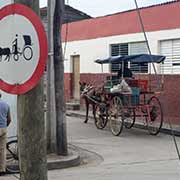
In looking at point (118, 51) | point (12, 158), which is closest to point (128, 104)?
point (12, 158)

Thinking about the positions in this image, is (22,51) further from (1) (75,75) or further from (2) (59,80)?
(1) (75,75)

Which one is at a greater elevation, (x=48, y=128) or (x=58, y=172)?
(x=48, y=128)

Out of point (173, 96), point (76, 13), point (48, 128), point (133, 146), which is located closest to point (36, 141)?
point (48, 128)

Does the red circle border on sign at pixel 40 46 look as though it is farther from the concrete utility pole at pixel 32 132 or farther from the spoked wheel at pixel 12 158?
the spoked wheel at pixel 12 158

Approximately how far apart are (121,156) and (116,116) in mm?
3835

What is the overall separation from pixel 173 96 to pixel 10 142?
9576mm

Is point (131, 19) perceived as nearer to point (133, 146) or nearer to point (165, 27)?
point (165, 27)

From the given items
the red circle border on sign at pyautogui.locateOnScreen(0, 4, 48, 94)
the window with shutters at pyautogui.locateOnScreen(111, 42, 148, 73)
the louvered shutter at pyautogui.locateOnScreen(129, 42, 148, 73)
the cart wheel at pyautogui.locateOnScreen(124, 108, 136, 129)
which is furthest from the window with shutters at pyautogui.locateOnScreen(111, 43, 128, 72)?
the red circle border on sign at pyautogui.locateOnScreen(0, 4, 48, 94)

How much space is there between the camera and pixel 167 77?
19.2 m

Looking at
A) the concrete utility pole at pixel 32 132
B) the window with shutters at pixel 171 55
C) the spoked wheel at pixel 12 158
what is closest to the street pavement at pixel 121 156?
the spoked wheel at pixel 12 158

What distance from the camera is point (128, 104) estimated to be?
16.2 metres

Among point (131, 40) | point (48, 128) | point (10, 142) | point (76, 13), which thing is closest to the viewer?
point (10, 142)

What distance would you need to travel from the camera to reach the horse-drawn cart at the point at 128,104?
53.2 feet

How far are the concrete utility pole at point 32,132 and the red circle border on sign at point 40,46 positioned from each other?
0.24 metres
